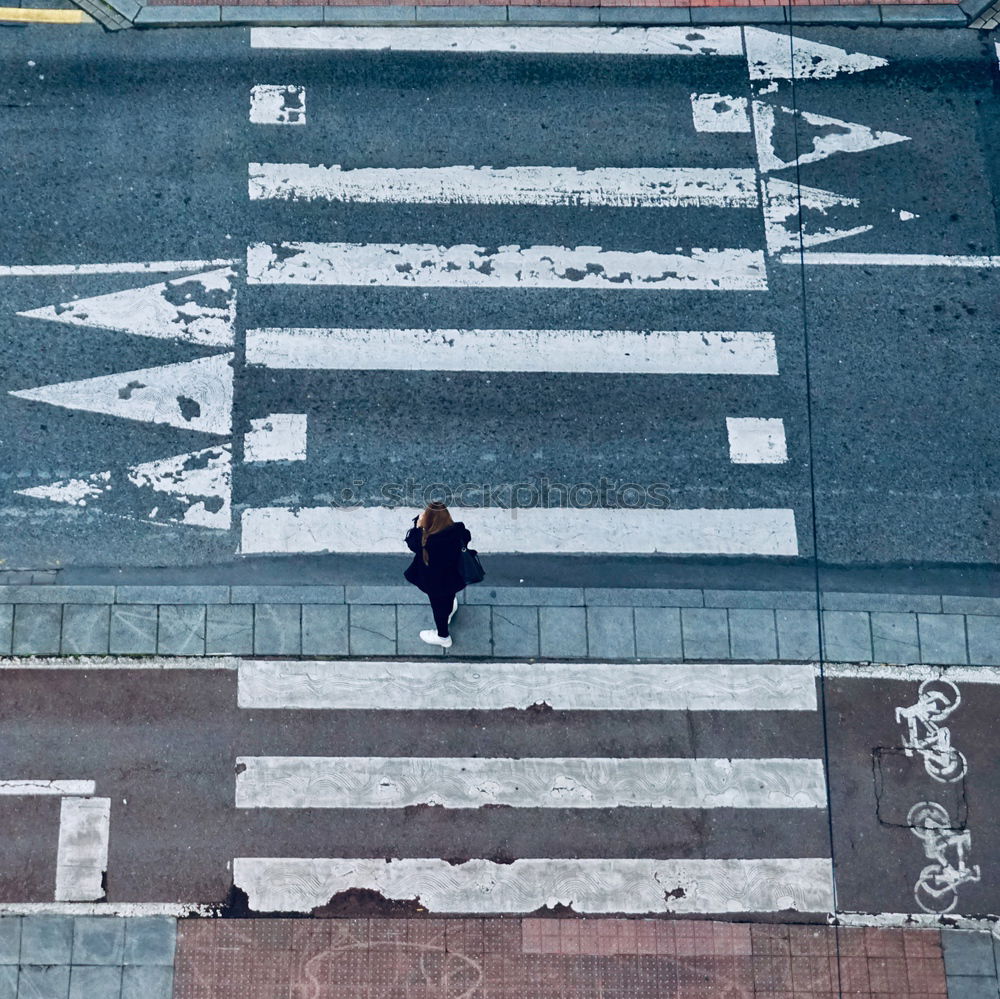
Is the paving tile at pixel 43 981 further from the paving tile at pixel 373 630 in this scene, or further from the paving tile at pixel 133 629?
the paving tile at pixel 373 630

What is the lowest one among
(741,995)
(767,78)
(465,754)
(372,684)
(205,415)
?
(741,995)

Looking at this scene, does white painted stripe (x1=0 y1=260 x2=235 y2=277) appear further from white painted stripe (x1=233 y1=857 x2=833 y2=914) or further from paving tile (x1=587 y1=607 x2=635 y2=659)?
white painted stripe (x1=233 y1=857 x2=833 y2=914)

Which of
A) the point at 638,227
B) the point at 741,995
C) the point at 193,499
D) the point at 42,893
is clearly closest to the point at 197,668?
the point at 193,499

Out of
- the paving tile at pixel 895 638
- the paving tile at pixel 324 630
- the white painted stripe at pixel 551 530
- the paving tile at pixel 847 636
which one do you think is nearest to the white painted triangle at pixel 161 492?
the white painted stripe at pixel 551 530

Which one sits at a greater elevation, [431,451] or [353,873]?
[431,451]

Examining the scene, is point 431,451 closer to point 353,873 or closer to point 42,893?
point 353,873

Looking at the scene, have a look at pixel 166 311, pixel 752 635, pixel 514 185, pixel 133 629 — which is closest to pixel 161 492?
pixel 133 629

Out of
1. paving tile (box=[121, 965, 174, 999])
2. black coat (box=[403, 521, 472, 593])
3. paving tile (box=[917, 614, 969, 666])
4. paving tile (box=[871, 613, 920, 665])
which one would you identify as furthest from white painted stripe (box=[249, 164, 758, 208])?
paving tile (box=[121, 965, 174, 999])
